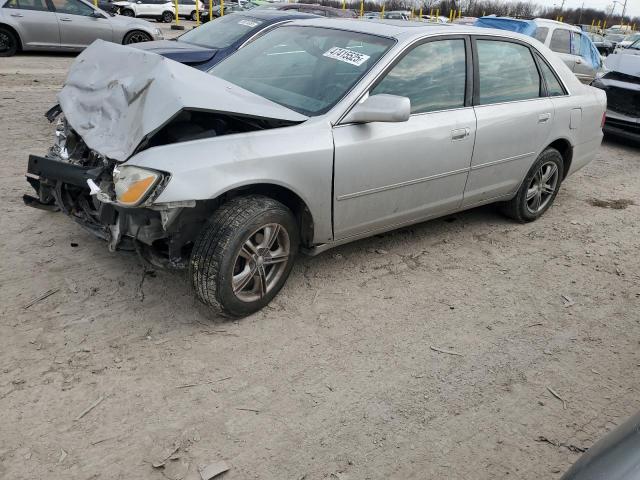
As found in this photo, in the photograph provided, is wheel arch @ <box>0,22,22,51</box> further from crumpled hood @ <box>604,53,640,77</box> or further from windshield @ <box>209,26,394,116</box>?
crumpled hood @ <box>604,53,640,77</box>

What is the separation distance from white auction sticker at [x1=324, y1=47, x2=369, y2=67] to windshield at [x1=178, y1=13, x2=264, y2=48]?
4046 millimetres

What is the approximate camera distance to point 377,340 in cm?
332

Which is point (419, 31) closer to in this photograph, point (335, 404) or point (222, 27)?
point (335, 404)

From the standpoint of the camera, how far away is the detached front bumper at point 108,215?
3090mm

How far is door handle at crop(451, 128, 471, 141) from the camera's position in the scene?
4.05 metres

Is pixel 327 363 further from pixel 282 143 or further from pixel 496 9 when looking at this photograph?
pixel 496 9

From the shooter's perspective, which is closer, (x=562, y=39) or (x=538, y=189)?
(x=538, y=189)

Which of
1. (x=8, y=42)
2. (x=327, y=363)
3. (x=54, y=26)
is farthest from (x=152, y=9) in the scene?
(x=327, y=363)

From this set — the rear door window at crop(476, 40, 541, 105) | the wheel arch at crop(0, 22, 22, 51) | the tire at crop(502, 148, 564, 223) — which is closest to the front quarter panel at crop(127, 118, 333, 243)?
the rear door window at crop(476, 40, 541, 105)

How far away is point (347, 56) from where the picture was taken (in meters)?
3.86

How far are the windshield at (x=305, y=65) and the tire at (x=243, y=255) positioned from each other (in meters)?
0.75

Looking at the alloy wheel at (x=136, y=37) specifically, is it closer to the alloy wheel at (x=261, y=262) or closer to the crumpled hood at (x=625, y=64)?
the crumpled hood at (x=625, y=64)

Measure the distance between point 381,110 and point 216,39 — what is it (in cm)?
511

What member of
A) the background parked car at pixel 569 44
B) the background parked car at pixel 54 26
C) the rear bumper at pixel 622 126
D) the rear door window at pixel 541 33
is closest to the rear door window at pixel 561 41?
the background parked car at pixel 569 44
